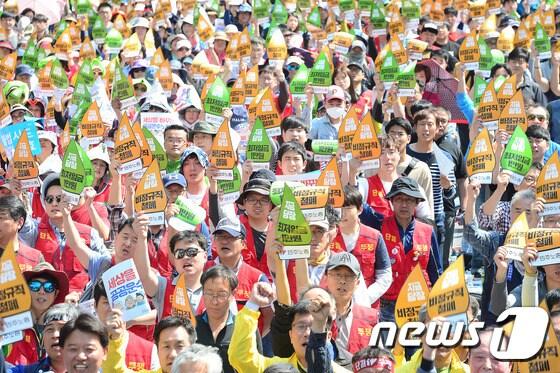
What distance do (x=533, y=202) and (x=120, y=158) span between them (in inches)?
120

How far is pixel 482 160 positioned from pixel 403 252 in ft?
3.57

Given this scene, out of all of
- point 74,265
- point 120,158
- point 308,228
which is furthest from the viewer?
point 120,158

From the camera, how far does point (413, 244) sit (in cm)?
823

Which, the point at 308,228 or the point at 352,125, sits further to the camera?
the point at 352,125

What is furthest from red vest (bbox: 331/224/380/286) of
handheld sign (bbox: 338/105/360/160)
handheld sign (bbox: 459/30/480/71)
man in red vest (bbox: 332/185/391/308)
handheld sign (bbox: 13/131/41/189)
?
handheld sign (bbox: 459/30/480/71)

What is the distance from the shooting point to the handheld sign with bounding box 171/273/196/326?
670 centimetres

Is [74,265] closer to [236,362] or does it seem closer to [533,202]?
[236,362]

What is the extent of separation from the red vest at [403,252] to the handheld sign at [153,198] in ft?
5.07

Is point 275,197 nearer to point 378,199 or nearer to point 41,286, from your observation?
point 378,199

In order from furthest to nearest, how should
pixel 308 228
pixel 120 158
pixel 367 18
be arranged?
pixel 367 18, pixel 120 158, pixel 308 228

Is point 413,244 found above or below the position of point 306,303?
below

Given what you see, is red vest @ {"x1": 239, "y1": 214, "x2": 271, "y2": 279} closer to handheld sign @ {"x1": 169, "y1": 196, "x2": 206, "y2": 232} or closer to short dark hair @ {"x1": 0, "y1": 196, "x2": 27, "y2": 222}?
handheld sign @ {"x1": 169, "y1": 196, "x2": 206, "y2": 232}

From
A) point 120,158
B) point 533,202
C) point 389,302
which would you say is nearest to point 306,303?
point 389,302

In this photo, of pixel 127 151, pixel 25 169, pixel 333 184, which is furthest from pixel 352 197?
pixel 25 169
